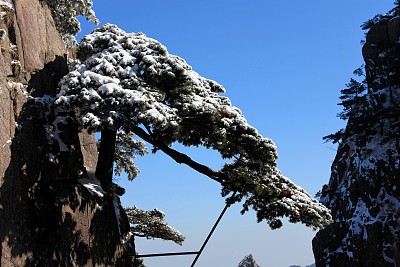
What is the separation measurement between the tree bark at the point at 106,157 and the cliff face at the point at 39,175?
0.54 m

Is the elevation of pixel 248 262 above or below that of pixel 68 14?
above

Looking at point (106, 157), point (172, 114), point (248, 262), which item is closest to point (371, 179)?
point (106, 157)

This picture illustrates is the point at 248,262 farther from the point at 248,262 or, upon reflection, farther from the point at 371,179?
the point at 371,179

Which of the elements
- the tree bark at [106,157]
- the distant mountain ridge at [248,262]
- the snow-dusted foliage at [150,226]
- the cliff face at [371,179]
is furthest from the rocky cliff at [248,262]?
the tree bark at [106,157]

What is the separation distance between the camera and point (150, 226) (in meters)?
14.5

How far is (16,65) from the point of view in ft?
29.4

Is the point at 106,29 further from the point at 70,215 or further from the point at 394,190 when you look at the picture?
the point at 394,190

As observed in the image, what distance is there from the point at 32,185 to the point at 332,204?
3338 centimetres

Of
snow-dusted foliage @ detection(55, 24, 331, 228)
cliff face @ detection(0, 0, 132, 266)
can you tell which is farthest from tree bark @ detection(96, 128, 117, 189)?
snow-dusted foliage @ detection(55, 24, 331, 228)

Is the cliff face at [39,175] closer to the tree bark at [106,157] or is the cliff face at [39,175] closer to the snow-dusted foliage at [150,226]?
the tree bark at [106,157]

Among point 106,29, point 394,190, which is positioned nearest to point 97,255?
point 106,29

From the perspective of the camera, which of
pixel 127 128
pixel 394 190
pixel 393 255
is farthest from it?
pixel 394 190

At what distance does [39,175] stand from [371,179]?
32.3 m

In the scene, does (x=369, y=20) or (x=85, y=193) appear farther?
(x=369, y=20)
